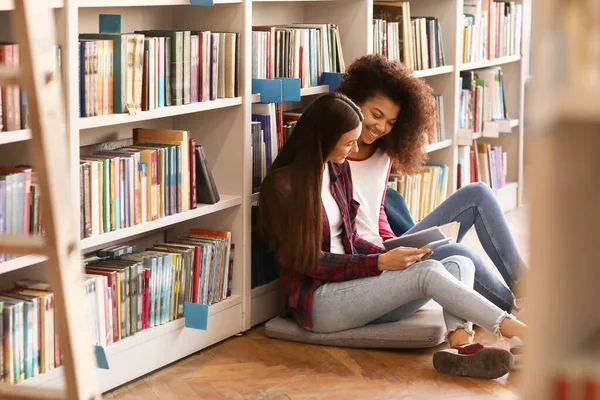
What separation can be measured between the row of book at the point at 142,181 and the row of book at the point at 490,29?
2.20 m

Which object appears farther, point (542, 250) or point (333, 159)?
point (333, 159)

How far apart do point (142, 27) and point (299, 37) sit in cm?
65

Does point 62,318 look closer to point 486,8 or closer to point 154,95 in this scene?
point 154,95

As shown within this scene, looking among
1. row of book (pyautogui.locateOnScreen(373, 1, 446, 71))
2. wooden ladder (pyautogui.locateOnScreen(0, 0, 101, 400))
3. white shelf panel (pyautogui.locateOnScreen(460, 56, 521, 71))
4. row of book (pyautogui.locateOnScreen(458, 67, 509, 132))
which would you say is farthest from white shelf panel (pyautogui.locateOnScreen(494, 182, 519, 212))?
wooden ladder (pyautogui.locateOnScreen(0, 0, 101, 400))

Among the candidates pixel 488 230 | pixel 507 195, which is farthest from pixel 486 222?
pixel 507 195

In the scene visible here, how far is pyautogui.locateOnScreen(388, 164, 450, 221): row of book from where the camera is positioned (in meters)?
4.42

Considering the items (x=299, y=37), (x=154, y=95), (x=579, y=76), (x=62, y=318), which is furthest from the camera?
(x=299, y=37)

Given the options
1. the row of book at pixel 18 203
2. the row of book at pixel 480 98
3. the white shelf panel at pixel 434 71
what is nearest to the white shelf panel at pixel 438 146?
the row of book at pixel 480 98

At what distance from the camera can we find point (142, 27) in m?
3.23

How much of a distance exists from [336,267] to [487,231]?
0.76 metres

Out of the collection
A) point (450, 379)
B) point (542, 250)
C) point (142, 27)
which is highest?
point (142, 27)

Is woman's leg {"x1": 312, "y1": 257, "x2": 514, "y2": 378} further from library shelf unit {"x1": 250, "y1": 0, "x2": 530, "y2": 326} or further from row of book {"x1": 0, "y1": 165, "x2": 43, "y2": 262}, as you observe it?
row of book {"x1": 0, "y1": 165, "x2": 43, "y2": 262}

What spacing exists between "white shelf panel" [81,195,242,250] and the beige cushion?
0.47m

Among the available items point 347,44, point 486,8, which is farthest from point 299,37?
point 486,8
